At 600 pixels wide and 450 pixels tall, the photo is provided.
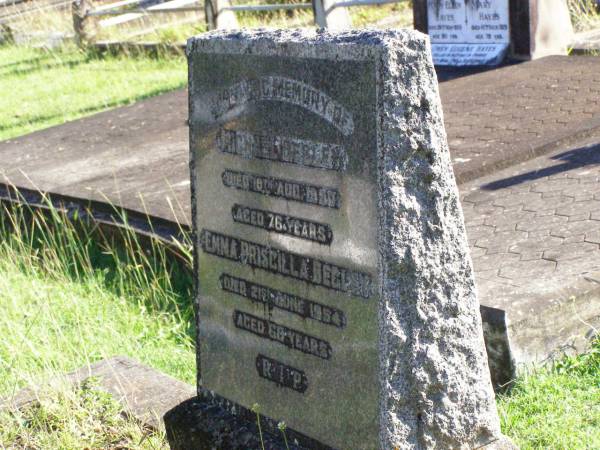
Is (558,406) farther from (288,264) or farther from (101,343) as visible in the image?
(101,343)

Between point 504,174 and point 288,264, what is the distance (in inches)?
110

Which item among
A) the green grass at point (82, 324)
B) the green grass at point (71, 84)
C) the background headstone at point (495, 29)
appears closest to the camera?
the green grass at point (82, 324)

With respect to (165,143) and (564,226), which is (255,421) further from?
(165,143)

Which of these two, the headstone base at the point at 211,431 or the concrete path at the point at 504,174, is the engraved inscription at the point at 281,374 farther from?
the concrete path at the point at 504,174

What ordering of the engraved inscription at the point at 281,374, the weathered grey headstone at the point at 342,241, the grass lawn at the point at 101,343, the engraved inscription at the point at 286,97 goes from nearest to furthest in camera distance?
the weathered grey headstone at the point at 342,241
the engraved inscription at the point at 286,97
the engraved inscription at the point at 281,374
the grass lawn at the point at 101,343

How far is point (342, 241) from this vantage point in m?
2.91

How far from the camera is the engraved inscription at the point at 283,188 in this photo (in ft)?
9.62

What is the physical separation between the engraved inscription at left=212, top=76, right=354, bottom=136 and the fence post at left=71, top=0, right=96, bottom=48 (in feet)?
37.3

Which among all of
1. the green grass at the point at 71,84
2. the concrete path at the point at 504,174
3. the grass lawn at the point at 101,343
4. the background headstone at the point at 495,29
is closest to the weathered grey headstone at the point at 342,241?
the grass lawn at the point at 101,343

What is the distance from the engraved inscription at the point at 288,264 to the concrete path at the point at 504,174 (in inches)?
36.4

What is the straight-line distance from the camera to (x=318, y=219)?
2.98 metres

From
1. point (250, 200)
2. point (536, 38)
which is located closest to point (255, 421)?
point (250, 200)

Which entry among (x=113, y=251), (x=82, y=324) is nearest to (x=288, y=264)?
(x=82, y=324)

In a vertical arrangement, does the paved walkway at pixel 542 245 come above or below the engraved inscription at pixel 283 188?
below
